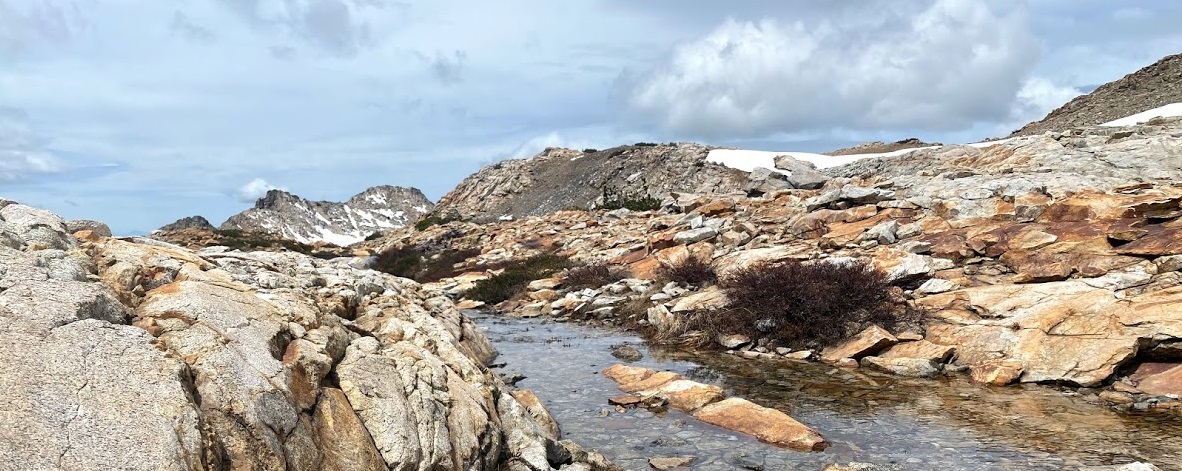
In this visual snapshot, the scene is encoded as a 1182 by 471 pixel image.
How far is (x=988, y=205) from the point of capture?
830 inches

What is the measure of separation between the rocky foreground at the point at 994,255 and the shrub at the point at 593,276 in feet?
1.69

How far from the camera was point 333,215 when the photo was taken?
146 m

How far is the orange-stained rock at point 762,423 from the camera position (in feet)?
30.6

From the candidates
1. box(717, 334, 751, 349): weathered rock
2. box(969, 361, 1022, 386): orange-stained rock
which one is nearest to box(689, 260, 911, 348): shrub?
box(717, 334, 751, 349): weathered rock

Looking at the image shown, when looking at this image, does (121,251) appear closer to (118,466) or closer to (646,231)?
(118,466)

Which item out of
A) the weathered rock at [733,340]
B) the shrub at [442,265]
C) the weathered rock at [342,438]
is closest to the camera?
the weathered rock at [342,438]

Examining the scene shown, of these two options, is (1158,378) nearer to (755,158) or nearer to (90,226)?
(90,226)

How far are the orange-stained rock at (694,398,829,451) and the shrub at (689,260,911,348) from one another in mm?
5192

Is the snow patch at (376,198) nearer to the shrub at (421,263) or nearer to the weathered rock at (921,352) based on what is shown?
the shrub at (421,263)

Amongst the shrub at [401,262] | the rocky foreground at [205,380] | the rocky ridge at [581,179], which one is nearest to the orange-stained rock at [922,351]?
the rocky foreground at [205,380]

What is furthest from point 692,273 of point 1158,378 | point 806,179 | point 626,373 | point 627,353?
point 806,179

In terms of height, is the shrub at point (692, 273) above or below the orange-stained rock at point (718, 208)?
below

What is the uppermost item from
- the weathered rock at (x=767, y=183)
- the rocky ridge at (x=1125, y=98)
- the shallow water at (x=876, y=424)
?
the rocky ridge at (x=1125, y=98)

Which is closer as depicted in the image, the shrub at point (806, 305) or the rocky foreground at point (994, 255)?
the rocky foreground at point (994, 255)
